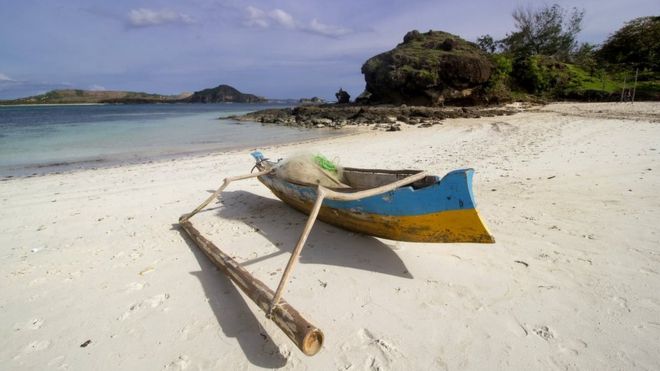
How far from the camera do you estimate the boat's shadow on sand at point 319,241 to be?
3558 millimetres

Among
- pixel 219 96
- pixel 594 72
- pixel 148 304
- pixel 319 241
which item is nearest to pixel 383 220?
pixel 319 241

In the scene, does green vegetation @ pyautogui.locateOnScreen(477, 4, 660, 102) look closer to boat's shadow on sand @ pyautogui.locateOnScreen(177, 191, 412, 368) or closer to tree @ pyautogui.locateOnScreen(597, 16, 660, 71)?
tree @ pyautogui.locateOnScreen(597, 16, 660, 71)

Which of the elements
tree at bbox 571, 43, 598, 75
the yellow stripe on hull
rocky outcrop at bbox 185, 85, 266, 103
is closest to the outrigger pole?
the yellow stripe on hull

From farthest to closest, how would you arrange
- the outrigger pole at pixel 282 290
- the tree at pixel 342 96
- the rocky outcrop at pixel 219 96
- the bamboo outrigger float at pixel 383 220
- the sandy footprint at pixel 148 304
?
the rocky outcrop at pixel 219 96 < the tree at pixel 342 96 < the sandy footprint at pixel 148 304 < the bamboo outrigger float at pixel 383 220 < the outrigger pole at pixel 282 290

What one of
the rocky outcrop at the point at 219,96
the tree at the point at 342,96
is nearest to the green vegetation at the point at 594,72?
the tree at the point at 342,96

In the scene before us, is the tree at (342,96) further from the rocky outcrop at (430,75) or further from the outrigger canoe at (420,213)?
the outrigger canoe at (420,213)

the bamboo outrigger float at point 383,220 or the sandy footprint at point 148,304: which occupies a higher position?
the bamboo outrigger float at point 383,220

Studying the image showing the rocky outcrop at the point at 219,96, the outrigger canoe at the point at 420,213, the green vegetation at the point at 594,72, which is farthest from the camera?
the rocky outcrop at the point at 219,96

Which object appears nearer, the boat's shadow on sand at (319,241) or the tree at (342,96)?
the boat's shadow on sand at (319,241)

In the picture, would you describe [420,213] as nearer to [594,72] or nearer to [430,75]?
[430,75]

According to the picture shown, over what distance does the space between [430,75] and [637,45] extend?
18.3 metres

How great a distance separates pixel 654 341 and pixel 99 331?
402 cm

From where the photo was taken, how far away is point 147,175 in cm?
844

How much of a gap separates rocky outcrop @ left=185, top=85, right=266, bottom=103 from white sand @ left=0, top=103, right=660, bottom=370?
415ft
